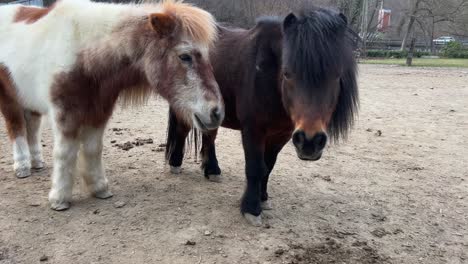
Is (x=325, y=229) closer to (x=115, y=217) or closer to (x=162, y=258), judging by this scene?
(x=162, y=258)

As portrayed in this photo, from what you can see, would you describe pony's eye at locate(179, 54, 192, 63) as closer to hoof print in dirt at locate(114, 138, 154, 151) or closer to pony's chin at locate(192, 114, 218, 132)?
pony's chin at locate(192, 114, 218, 132)

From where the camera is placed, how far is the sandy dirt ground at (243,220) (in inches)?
110

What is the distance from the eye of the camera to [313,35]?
2.57 metres

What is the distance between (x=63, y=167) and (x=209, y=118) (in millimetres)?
1393

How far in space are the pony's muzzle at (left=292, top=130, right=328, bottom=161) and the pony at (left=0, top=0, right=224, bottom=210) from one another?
67 cm

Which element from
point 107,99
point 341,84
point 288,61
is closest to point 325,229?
point 341,84

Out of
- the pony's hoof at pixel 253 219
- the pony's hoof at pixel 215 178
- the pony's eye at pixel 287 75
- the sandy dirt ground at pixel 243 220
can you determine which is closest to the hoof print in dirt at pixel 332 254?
the sandy dirt ground at pixel 243 220

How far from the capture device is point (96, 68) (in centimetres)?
303

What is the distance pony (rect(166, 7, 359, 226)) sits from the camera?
8.16ft

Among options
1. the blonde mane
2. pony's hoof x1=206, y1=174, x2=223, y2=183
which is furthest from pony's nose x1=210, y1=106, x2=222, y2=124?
pony's hoof x1=206, y1=174, x2=223, y2=183

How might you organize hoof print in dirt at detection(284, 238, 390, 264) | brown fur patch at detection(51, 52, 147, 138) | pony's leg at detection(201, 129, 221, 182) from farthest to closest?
pony's leg at detection(201, 129, 221, 182)
brown fur patch at detection(51, 52, 147, 138)
hoof print in dirt at detection(284, 238, 390, 264)

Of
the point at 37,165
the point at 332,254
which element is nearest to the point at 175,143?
the point at 37,165

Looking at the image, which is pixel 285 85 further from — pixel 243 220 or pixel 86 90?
pixel 86 90

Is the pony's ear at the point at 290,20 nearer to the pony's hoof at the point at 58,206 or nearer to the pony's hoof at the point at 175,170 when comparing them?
the pony's hoof at the point at 175,170
